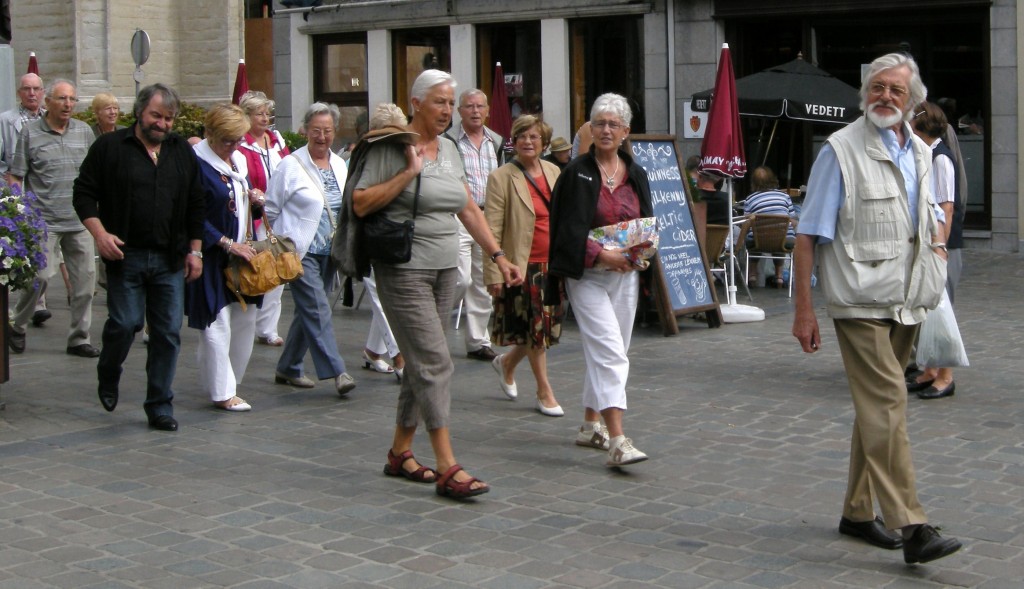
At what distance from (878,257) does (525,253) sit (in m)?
3.28

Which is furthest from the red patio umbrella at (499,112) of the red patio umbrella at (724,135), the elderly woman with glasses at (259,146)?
the elderly woman with glasses at (259,146)

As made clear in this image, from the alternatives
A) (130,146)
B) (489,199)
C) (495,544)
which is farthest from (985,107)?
(495,544)

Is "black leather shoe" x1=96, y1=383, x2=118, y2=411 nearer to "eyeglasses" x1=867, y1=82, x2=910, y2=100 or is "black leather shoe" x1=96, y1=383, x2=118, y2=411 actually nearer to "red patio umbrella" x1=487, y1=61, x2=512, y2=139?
"eyeglasses" x1=867, y1=82, x2=910, y2=100

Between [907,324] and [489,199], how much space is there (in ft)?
11.3

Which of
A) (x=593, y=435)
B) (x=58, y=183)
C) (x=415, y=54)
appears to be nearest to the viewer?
(x=593, y=435)

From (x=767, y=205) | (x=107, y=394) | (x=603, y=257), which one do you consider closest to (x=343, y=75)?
(x=767, y=205)

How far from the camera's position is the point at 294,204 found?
349 inches

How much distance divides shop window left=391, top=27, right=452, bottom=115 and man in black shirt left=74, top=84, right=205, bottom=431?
584 inches

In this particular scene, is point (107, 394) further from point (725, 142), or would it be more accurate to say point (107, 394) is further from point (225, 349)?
point (725, 142)

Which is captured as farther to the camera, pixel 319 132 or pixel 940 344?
pixel 319 132

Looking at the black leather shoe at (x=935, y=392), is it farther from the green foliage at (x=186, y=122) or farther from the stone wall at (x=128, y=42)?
the stone wall at (x=128, y=42)

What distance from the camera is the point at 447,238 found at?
652 cm

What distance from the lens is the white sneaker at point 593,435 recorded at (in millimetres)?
7320

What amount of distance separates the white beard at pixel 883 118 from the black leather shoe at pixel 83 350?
6717mm
